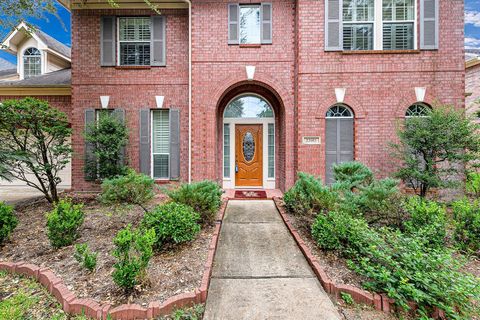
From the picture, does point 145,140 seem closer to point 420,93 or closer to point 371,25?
point 371,25

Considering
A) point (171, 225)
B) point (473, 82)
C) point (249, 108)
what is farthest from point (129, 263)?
point (473, 82)

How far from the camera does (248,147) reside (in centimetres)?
723

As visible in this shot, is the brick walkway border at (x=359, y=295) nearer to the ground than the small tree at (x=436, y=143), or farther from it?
nearer to the ground

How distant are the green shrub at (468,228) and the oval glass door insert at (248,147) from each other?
16.1 ft

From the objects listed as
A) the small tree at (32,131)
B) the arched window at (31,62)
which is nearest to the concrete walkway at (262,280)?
the small tree at (32,131)

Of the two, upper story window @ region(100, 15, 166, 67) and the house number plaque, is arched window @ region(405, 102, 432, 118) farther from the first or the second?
upper story window @ region(100, 15, 166, 67)

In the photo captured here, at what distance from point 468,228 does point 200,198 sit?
4.35 metres

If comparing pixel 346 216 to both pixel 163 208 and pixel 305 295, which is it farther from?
pixel 163 208

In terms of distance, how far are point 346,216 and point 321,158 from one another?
2.78 metres

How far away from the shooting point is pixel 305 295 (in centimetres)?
249

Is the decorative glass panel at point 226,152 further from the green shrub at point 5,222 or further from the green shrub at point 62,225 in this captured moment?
the green shrub at point 5,222

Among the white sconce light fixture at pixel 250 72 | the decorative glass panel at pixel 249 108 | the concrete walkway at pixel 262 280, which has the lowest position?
the concrete walkway at pixel 262 280

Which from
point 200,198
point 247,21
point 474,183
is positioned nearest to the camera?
point 200,198

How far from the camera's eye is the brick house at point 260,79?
594 centimetres
